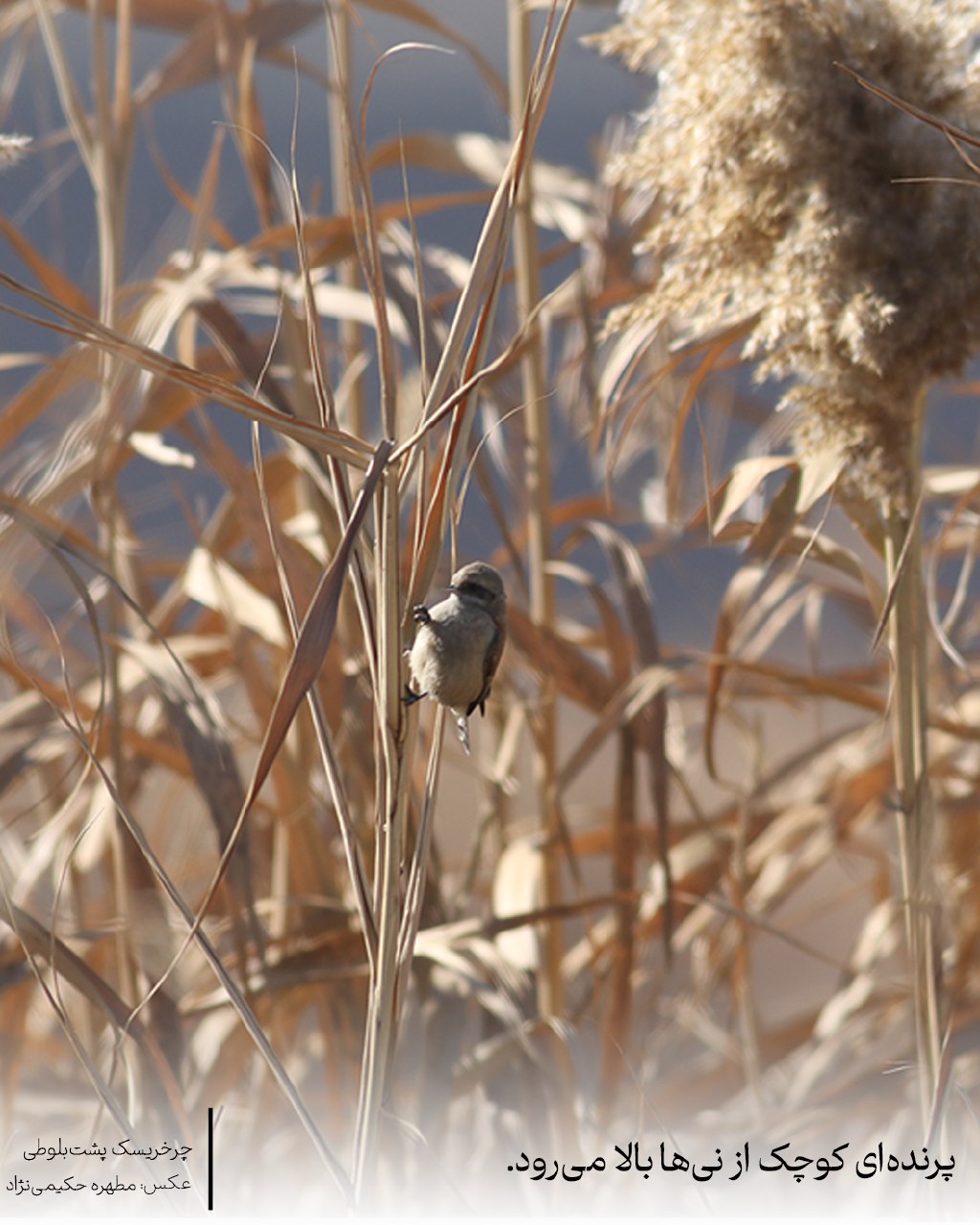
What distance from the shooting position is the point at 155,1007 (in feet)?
2.65

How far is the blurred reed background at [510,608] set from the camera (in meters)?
0.51

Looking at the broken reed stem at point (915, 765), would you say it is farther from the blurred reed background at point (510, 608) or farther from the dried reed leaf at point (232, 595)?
the dried reed leaf at point (232, 595)

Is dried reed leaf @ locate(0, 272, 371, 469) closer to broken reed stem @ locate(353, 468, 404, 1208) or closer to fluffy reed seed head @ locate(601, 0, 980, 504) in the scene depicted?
broken reed stem @ locate(353, 468, 404, 1208)

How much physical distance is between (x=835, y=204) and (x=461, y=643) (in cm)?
30

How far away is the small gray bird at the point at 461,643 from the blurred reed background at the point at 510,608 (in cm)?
2

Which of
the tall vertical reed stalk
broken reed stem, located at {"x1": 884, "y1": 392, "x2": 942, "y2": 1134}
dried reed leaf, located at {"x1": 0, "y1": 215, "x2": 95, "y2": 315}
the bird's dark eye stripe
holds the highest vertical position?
dried reed leaf, located at {"x1": 0, "y1": 215, "x2": 95, "y2": 315}

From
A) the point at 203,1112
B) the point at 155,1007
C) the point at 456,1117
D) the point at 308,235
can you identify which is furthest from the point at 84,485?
the point at 456,1117

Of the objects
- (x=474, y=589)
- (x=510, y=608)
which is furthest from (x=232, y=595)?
(x=474, y=589)

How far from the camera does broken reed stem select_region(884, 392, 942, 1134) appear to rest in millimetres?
642

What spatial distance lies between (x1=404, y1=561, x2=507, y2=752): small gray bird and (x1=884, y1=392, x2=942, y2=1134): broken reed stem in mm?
234

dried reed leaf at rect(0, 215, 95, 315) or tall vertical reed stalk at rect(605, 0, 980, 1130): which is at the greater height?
dried reed leaf at rect(0, 215, 95, 315)

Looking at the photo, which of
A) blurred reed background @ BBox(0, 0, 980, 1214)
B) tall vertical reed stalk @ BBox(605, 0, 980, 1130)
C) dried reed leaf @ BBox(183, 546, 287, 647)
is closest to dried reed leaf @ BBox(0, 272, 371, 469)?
blurred reed background @ BBox(0, 0, 980, 1214)

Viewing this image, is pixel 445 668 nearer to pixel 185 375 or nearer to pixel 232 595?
pixel 185 375

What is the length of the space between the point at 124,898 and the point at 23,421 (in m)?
0.37
